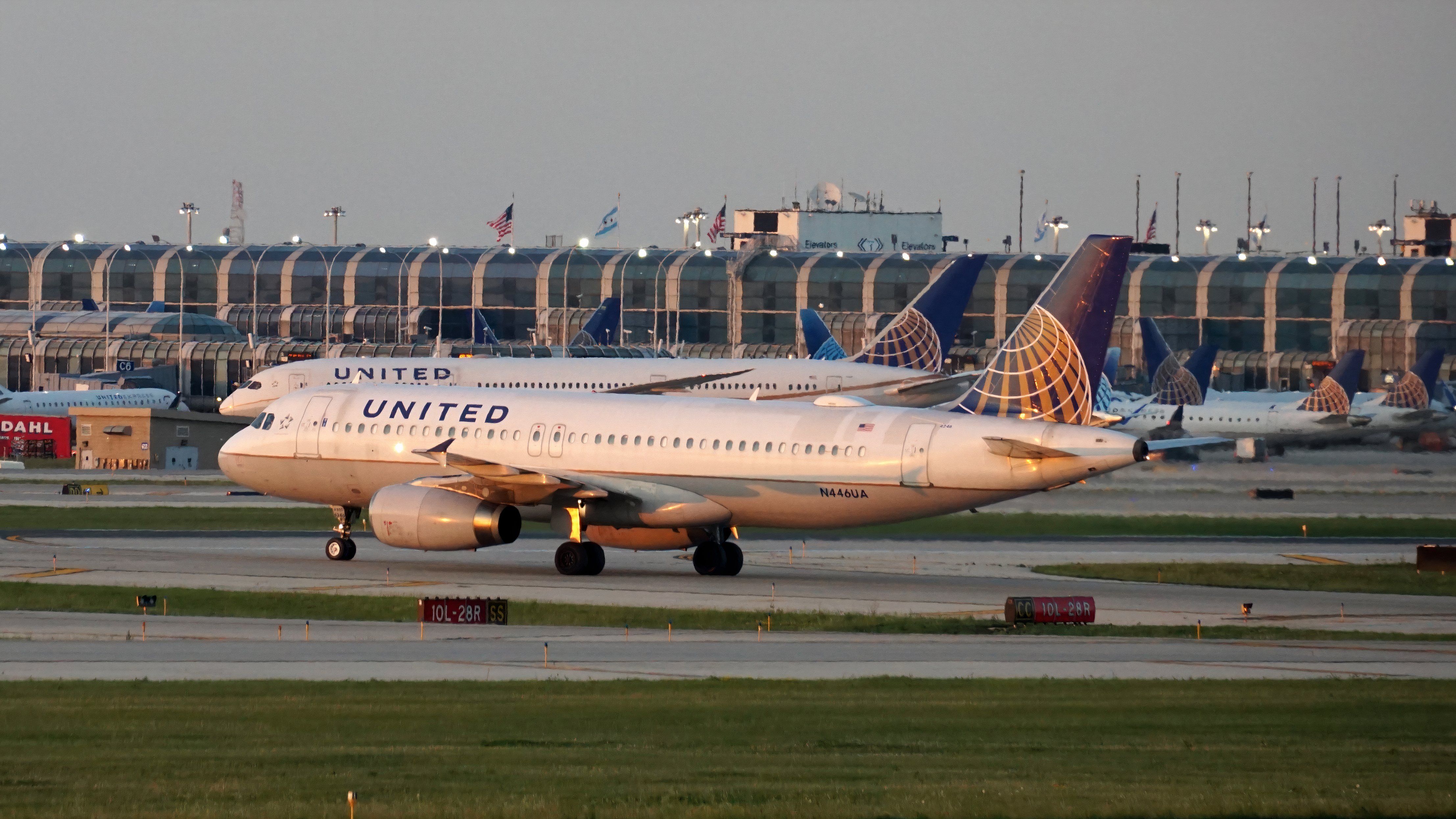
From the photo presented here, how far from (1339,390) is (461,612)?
7258cm

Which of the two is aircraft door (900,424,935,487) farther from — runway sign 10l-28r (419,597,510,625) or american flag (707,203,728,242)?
american flag (707,203,728,242)

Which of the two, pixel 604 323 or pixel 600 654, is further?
pixel 604 323

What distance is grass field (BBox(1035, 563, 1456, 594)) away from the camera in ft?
141

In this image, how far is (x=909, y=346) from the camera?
7831 centimetres

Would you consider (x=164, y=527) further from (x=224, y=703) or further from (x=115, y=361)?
(x=115, y=361)

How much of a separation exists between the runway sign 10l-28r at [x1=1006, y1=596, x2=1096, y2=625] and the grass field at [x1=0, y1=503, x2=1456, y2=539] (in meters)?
19.7

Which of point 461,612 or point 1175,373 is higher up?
point 1175,373

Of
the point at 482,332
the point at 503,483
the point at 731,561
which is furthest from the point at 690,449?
the point at 482,332

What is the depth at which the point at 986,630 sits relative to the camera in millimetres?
34781

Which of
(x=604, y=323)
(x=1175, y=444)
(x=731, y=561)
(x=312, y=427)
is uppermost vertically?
(x=604, y=323)

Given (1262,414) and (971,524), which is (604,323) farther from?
(971,524)

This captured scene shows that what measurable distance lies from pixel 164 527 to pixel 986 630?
31026 mm

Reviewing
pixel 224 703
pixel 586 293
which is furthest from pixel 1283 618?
pixel 586 293

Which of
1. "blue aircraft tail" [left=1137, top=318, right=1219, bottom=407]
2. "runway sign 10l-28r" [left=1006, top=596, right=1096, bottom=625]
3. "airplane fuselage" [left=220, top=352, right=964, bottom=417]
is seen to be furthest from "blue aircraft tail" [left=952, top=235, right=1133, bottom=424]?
"blue aircraft tail" [left=1137, top=318, right=1219, bottom=407]
